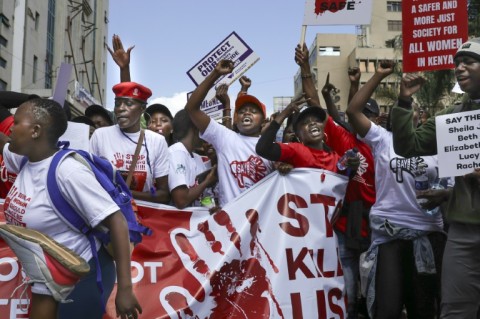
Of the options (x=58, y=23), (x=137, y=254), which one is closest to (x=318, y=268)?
(x=137, y=254)

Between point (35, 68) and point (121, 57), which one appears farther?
point (35, 68)

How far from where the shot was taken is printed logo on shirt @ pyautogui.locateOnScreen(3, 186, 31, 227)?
2.71 meters

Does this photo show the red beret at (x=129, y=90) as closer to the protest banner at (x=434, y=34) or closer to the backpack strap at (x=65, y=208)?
the backpack strap at (x=65, y=208)

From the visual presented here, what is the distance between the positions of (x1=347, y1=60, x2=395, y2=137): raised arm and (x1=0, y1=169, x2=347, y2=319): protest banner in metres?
0.48

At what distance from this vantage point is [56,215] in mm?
2697

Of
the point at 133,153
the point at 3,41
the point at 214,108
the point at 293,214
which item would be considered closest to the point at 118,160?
the point at 133,153

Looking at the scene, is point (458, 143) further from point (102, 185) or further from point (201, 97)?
point (102, 185)

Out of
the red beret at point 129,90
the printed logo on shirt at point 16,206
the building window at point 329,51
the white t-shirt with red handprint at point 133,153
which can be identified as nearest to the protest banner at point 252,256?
the white t-shirt with red handprint at point 133,153

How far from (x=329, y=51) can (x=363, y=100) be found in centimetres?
5719

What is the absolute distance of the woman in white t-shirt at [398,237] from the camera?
13.3 feet

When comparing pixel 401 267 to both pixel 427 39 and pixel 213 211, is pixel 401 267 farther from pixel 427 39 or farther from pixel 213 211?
pixel 427 39

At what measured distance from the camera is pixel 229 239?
4.24 m

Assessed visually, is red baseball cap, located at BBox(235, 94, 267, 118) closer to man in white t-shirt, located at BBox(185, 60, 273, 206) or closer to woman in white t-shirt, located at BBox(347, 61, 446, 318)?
man in white t-shirt, located at BBox(185, 60, 273, 206)

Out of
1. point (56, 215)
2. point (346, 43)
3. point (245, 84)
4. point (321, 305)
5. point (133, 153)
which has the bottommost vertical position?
point (321, 305)
